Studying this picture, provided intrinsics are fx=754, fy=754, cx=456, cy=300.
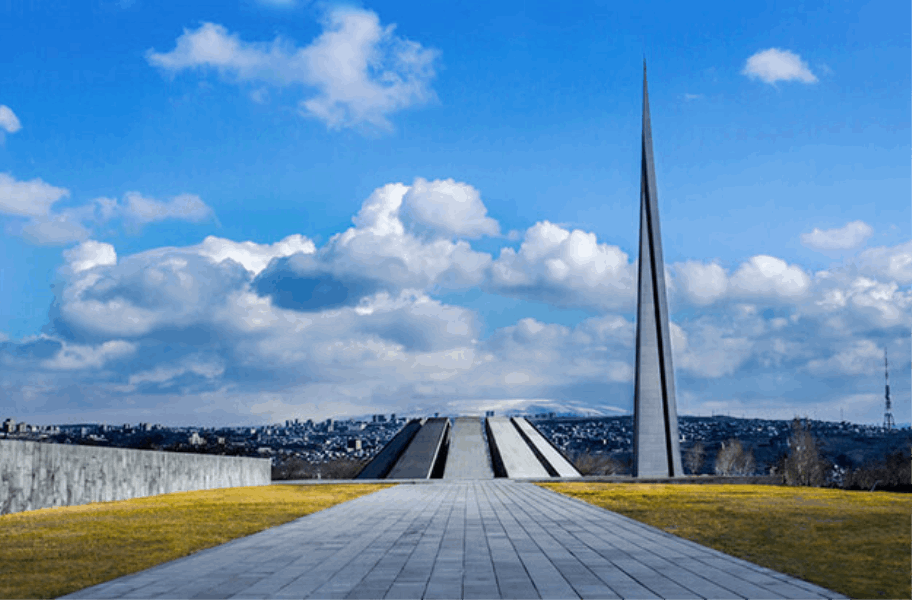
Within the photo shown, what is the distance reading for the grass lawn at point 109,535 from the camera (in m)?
7.38

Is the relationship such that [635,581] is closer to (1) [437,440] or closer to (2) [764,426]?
(1) [437,440]

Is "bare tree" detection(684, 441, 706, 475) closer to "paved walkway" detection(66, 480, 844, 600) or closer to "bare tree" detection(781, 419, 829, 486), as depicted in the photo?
"bare tree" detection(781, 419, 829, 486)

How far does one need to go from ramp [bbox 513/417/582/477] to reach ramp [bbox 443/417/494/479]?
9.00 ft

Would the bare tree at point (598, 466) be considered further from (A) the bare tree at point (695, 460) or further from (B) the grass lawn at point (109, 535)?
(B) the grass lawn at point (109, 535)

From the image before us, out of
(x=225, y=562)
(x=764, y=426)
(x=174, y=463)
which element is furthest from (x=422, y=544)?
(x=764, y=426)

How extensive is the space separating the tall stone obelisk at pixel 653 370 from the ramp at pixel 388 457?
11.3 meters

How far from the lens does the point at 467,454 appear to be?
125ft

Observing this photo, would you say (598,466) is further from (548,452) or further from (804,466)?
(804,466)

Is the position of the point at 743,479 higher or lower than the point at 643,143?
lower

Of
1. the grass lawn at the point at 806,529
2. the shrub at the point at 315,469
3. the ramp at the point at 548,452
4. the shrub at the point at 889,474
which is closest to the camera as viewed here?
the grass lawn at the point at 806,529

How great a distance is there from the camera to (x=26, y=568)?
7.86 m

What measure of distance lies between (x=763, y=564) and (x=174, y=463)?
769 inches

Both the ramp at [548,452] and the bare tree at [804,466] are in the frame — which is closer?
the ramp at [548,452]

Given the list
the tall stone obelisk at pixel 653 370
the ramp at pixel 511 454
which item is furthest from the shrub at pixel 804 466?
the tall stone obelisk at pixel 653 370
